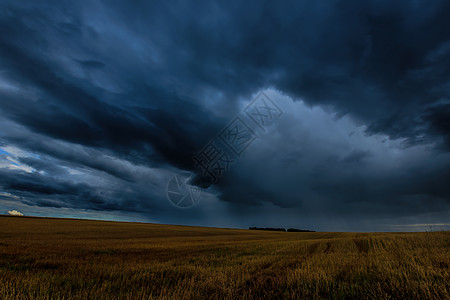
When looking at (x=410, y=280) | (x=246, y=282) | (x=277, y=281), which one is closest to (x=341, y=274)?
(x=410, y=280)

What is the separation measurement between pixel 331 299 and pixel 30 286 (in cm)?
738

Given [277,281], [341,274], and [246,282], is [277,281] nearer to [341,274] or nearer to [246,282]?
[246,282]

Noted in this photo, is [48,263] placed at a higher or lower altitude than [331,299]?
lower

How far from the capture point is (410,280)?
5.83 metres

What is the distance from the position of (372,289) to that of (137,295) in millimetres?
5540

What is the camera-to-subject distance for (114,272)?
7938 millimetres

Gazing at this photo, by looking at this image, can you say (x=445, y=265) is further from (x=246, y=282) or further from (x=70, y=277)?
(x=70, y=277)

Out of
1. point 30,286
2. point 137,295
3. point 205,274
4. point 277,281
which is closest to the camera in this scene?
point 137,295

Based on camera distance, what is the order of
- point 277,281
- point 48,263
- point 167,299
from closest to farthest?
point 167,299 → point 277,281 → point 48,263

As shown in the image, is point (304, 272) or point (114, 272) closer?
point (304, 272)

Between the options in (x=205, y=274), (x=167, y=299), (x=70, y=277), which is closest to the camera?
(x=167, y=299)

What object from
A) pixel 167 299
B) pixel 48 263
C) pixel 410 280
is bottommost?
pixel 48 263

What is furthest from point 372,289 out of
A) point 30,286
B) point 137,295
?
point 30,286

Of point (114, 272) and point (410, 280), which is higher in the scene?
point (410, 280)
